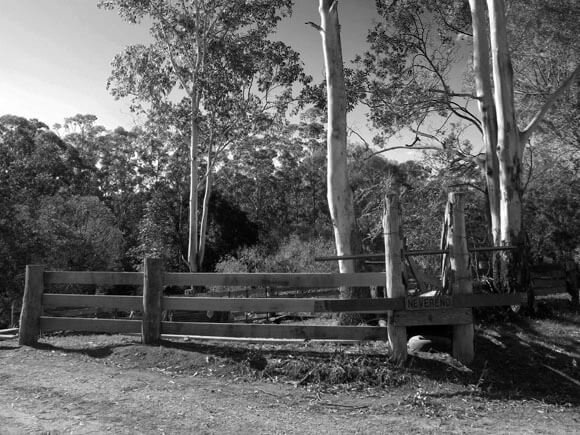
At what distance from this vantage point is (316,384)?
6277mm

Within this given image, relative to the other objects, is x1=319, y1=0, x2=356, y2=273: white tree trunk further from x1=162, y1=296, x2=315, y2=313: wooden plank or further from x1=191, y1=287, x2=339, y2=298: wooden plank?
x1=191, y1=287, x2=339, y2=298: wooden plank

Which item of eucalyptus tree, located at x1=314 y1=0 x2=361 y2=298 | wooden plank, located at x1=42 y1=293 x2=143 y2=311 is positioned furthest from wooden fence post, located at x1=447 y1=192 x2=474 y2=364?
wooden plank, located at x1=42 y1=293 x2=143 y2=311

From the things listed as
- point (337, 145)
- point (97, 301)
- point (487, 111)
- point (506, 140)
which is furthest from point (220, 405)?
point (487, 111)

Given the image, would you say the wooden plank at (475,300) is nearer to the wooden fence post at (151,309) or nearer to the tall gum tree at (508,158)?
the tall gum tree at (508,158)

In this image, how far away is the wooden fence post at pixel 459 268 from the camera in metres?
6.86

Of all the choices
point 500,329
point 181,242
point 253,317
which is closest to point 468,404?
point 500,329

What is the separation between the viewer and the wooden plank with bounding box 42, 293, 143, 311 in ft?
26.2

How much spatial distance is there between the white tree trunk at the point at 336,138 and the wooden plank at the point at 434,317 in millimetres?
3072

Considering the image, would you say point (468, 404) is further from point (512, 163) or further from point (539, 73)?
point (539, 73)

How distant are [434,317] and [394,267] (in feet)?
2.84

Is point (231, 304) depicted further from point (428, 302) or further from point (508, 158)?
point (508, 158)

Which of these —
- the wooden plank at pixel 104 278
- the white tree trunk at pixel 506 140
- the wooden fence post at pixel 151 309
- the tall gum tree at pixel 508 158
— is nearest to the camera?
the wooden fence post at pixel 151 309

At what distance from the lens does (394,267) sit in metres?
6.87

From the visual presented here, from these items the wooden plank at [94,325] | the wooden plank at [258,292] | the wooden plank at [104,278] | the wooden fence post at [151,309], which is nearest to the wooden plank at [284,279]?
the wooden fence post at [151,309]
